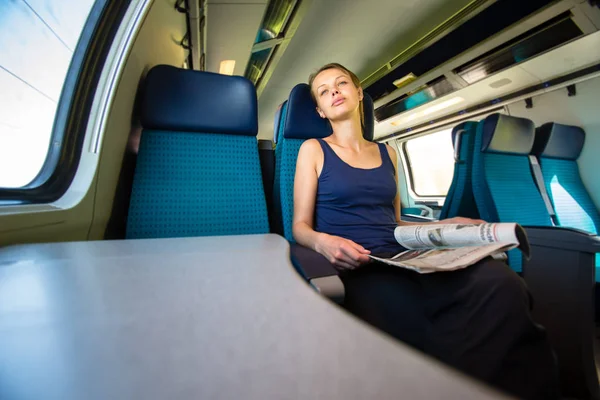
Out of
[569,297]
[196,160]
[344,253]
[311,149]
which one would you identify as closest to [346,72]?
[311,149]

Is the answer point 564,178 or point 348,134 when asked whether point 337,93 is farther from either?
point 564,178

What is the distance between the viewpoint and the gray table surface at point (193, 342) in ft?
0.80

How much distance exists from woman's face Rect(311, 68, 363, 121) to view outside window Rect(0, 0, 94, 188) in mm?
1276

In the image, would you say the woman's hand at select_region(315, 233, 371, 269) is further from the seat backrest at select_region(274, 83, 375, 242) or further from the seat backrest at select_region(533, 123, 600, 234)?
the seat backrest at select_region(533, 123, 600, 234)

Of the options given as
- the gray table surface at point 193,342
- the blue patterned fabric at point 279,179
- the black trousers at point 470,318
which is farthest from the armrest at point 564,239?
the gray table surface at point 193,342

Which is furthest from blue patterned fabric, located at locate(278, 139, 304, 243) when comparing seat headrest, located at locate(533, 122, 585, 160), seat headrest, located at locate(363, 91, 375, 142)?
seat headrest, located at locate(533, 122, 585, 160)

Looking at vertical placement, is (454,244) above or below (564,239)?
above

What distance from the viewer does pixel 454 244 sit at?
0.94 m

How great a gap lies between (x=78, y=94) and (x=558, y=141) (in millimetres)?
4464

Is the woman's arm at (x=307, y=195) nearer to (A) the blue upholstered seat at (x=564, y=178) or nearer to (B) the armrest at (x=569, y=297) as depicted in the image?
(B) the armrest at (x=569, y=297)

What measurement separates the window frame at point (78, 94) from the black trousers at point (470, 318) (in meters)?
1.43

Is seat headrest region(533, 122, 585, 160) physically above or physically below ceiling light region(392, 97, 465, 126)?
below

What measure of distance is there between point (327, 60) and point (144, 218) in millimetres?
3170

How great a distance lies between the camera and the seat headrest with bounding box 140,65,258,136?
151 cm
